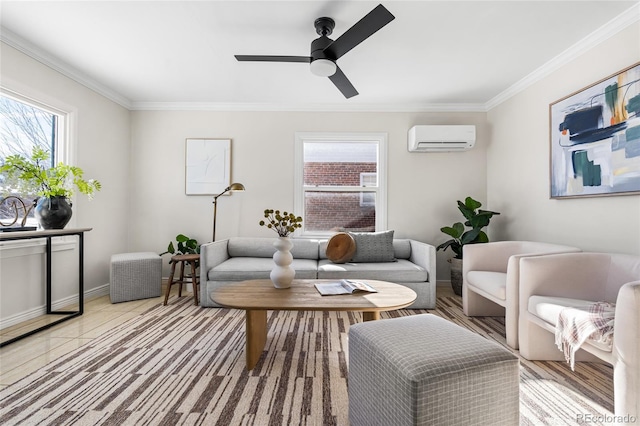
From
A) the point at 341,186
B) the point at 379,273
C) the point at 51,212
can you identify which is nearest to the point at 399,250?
the point at 379,273

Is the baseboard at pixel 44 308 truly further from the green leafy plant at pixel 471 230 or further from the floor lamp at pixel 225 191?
the green leafy plant at pixel 471 230

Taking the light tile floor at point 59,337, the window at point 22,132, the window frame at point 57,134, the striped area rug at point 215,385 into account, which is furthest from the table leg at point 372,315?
the window at point 22,132

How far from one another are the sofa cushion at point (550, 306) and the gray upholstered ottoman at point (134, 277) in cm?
370

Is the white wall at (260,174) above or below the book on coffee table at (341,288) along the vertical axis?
above

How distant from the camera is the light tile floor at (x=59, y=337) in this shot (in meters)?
1.96

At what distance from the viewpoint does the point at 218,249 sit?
11.2ft

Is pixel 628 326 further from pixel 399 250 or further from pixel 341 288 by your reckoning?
pixel 399 250

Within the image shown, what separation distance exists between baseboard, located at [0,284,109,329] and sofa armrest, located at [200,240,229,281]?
1419 millimetres

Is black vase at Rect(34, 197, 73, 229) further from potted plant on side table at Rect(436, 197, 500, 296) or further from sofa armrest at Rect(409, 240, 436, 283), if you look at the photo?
potted plant on side table at Rect(436, 197, 500, 296)

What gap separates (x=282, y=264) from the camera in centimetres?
223

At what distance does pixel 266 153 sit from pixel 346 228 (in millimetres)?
1512

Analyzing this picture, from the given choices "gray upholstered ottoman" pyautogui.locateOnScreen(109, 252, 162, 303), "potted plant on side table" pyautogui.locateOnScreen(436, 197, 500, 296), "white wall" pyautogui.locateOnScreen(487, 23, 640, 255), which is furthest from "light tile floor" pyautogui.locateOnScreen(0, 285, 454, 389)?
"white wall" pyautogui.locateOnScreen(487, 23, 640, 255)

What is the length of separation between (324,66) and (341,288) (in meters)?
1.63

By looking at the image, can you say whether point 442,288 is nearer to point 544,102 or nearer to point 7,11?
point 544,102
